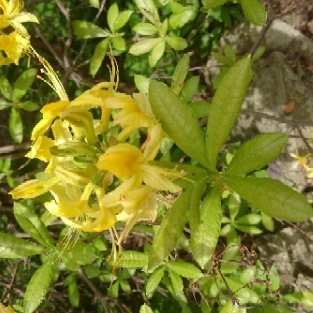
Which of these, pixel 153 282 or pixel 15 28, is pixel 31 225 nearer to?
pixel 153 282

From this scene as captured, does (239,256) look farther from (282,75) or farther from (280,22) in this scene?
(280,22)

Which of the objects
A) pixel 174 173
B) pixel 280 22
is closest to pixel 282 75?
pixel 280 22

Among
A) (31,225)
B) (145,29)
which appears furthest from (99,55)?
(31,225)

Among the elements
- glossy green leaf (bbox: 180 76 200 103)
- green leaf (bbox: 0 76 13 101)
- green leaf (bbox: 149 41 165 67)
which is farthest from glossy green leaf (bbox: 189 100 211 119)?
green leaf (bbox: 0 76 13 101)

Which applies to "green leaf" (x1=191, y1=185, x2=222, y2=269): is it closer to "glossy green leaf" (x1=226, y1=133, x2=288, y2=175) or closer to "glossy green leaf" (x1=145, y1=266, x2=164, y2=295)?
"glossy green leaf" (x1=226, y1=133, x2=288, y2=175)

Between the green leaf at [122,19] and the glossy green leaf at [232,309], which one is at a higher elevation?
the green leaf at [122,19]

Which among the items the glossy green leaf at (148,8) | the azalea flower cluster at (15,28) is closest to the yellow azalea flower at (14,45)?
the azalea flower cluster at (15,28)

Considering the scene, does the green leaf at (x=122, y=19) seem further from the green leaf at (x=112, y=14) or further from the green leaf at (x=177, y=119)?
the green leaf at (x=177, y=119)
